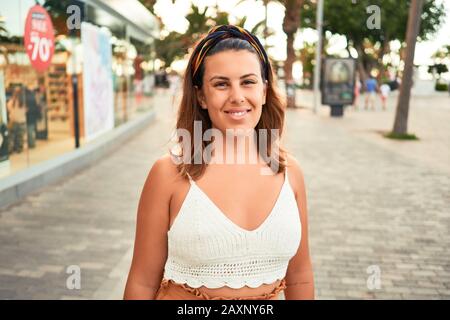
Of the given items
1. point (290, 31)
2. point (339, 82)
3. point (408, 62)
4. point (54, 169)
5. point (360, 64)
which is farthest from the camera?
point (360, 64)

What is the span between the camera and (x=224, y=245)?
1.52 m

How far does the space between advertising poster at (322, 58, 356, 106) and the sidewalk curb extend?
1121 centimetres

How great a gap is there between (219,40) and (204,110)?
264 mm

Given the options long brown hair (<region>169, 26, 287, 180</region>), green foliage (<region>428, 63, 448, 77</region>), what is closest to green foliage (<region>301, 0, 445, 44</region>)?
green foliage (<region>428, 63, 448, 77</region>)

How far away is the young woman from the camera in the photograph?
153 centimetres

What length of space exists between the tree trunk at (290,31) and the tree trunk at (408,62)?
10475mm

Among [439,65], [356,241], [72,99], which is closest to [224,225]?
[356,241]

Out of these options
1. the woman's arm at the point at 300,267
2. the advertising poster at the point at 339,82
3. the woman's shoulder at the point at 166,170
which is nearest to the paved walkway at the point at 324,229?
the woman's shoulder at the point at 166,170

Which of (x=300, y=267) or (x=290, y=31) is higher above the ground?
(x=290, y=31)

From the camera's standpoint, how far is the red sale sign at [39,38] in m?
8.04

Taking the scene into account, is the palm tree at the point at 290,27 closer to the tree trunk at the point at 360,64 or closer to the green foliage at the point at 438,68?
the tree trunk at the point at 360,64

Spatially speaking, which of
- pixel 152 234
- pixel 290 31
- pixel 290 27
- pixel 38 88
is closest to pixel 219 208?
pixel 152 234

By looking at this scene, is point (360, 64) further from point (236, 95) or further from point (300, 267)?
point (236, 95)
